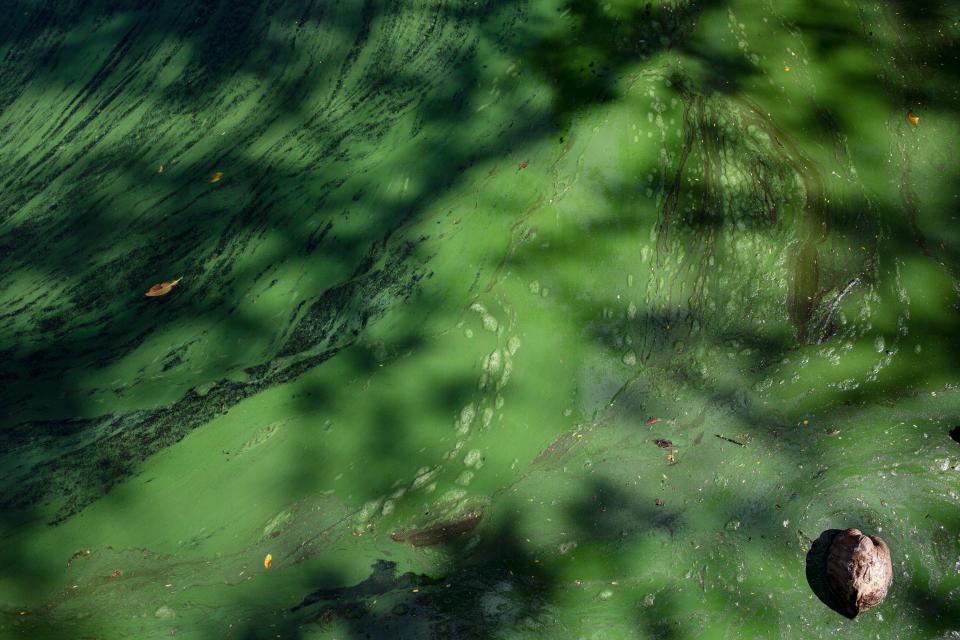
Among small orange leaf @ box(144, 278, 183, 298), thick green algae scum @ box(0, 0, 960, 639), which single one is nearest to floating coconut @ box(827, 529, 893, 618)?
thick green algae scum @ box(0, 0, 960, 639)

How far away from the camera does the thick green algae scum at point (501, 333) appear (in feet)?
4.79

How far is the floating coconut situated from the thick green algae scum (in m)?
→ 0.04

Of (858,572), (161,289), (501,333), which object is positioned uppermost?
(161,289)

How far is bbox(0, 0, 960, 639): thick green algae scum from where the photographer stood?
1460mm

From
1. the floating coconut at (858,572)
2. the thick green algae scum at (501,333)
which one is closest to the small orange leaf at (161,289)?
the thick green algae scum at (501,333)

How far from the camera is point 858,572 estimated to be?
140cm

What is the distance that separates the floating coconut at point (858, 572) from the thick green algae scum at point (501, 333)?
0.04 m

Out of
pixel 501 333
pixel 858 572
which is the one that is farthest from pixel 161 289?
pixel 858 572

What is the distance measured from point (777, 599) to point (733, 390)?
424 mm

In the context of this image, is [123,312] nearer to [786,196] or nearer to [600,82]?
[600,82]

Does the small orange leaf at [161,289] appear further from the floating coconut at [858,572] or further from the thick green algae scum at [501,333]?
the floating coconut at [858,572]

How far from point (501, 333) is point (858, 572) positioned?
31.7 inches

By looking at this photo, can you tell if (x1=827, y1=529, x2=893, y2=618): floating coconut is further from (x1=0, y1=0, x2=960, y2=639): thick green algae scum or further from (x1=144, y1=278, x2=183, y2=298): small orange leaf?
(x1=144, y1=278, x2=183, y2=298): small orange leaf

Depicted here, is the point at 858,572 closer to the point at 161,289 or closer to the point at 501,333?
the point at 501,333
